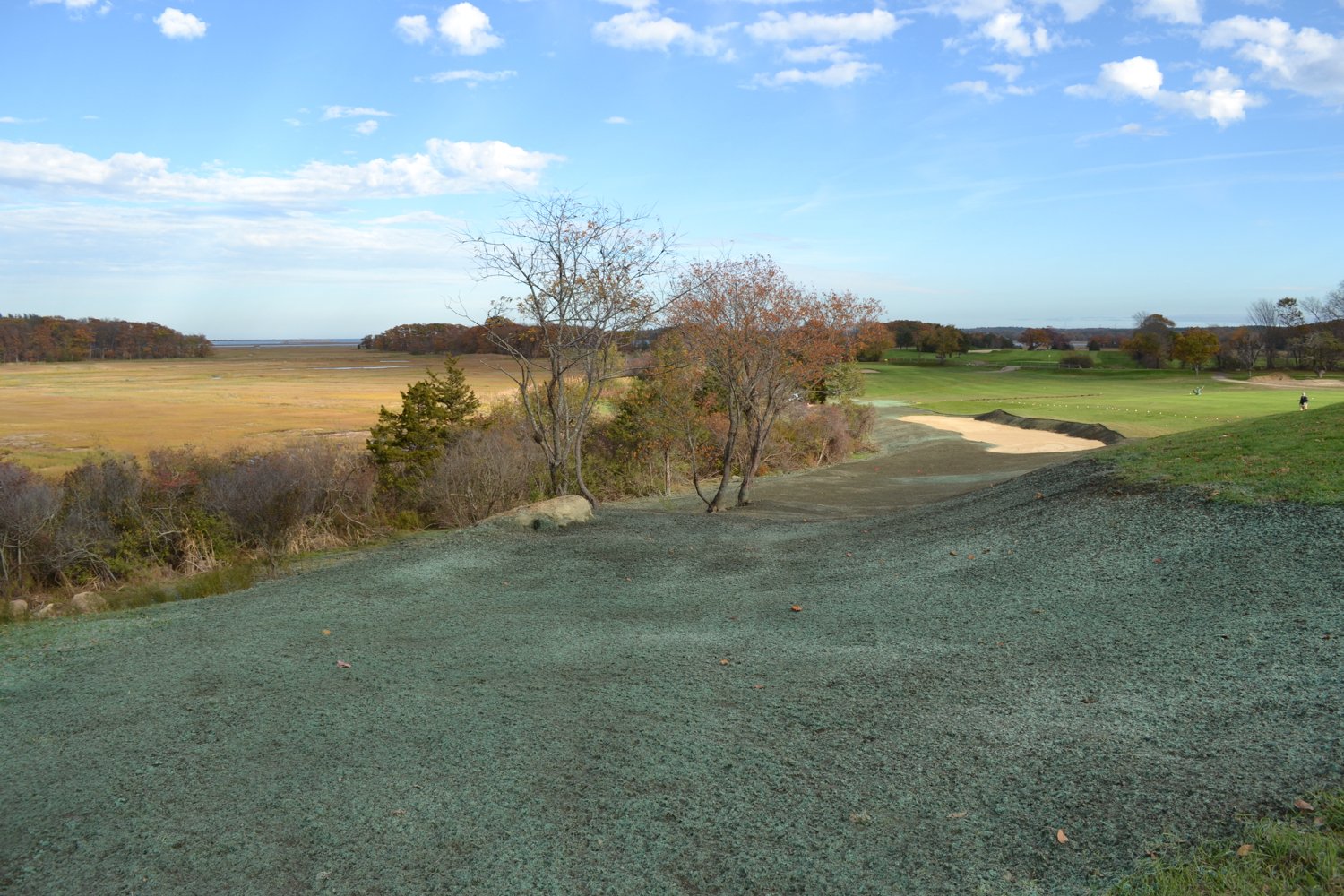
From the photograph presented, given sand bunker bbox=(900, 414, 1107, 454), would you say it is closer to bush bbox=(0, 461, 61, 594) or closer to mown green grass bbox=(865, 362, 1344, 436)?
mown green grass bbox=(865, 362, 1344, 436)

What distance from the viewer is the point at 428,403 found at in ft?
74.9

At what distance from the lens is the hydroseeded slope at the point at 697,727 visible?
157 inches

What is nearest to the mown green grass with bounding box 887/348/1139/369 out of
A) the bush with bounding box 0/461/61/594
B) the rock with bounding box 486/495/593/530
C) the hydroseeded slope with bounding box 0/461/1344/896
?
the rock with bounding box 486/495/593/530

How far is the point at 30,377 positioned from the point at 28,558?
42587 mm

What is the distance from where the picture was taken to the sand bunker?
94.8ft

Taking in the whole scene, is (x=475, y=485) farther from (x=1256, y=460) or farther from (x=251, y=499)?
(x=1256, y=460)

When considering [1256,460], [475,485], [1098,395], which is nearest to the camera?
[1256,460]

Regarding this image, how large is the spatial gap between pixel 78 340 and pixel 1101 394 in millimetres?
71245

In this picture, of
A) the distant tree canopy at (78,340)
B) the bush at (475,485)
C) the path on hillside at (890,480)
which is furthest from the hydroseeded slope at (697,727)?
the distant tree canopy at (78,340)

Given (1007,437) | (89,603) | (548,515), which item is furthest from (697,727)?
(1007,437)

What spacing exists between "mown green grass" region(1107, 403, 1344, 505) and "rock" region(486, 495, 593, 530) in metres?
8.63

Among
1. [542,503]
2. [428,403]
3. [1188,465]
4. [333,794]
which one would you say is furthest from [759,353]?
[333,794]

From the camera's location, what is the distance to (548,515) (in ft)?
45.4

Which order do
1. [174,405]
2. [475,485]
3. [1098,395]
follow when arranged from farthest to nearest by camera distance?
1. [1098,395]
2. [174,405]
3. [475,485]
